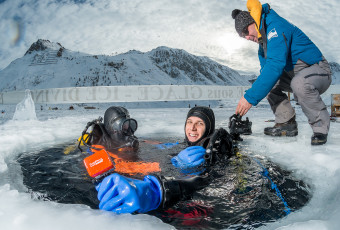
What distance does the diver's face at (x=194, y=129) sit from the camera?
327 cm

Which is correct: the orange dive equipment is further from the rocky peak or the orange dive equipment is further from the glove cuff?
the rocky peak

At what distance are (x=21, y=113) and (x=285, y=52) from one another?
8.84m

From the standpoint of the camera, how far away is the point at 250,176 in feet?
7.87

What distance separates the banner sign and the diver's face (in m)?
9.92

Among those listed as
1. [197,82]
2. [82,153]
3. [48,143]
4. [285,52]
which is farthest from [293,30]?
[197,82]

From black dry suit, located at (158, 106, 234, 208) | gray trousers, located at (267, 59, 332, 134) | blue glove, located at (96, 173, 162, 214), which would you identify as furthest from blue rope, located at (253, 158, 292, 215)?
gray trousers, located at (267, 59, 332, 134)

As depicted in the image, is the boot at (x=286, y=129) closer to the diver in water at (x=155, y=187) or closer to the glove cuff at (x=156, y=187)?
the diver in water at (x=155, y=187)

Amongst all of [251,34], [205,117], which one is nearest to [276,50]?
[251,34]

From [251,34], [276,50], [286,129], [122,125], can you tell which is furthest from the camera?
[286,129]

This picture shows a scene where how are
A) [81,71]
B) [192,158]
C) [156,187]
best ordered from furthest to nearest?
[81,71] < [192,158] < [156,187]

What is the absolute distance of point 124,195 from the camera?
1.46 meters

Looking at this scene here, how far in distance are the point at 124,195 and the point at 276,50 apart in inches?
95.0

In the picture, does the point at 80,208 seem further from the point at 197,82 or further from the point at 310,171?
the point at 197,82

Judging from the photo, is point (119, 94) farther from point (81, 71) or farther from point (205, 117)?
point (81, 71)
